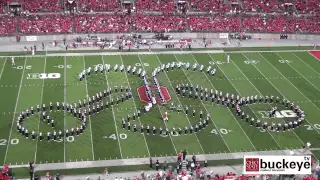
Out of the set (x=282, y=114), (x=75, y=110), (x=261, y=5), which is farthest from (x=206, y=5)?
(x=75, y=110)

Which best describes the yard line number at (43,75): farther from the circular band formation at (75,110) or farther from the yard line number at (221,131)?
the yard line number at (221,131)

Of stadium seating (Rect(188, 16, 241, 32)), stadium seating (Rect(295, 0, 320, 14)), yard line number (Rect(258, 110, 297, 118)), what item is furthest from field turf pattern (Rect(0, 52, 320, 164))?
stadium seating (Rect(295, 0, 320, 14))

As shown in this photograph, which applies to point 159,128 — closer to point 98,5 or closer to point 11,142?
point 11,142

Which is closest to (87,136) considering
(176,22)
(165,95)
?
(165,95)

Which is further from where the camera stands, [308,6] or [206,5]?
[308,6]

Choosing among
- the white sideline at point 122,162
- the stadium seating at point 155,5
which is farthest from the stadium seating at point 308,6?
the white sideline at point 122,162

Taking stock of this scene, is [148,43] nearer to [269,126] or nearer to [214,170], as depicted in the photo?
[269,126]
